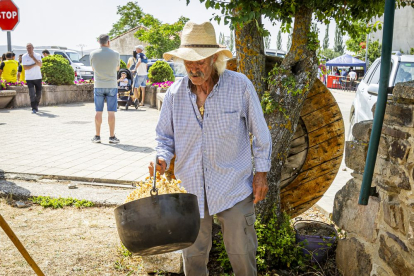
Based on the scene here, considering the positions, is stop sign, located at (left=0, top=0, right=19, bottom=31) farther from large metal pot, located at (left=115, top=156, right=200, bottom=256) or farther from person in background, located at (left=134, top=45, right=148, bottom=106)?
large metal pot, located at (left=115, top=156, right=200, bottom=256)

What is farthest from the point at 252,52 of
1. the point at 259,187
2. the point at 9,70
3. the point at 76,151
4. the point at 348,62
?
the point at 348,62

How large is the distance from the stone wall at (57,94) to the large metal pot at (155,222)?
13381 mm

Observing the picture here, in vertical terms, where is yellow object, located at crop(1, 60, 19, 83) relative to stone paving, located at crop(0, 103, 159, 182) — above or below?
above

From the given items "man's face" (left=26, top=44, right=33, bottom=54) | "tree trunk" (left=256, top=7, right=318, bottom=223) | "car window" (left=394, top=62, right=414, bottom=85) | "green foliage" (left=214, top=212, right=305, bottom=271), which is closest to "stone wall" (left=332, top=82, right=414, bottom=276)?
"green foliage" (left=214, top=212, right=305, bottom=271)

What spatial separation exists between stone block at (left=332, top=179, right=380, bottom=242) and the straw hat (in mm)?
1327

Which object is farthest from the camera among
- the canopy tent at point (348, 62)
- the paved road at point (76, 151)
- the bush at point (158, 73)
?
the canopy tent at point (348, 62)

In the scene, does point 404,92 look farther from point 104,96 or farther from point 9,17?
point 9,17

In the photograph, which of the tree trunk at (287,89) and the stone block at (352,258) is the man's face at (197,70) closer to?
the tree trunk at (287,89)

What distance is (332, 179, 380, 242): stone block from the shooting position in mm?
3105

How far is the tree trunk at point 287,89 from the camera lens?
→ 3.64m

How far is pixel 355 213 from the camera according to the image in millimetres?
3297

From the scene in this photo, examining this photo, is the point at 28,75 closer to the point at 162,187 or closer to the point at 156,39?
the point at 162,187

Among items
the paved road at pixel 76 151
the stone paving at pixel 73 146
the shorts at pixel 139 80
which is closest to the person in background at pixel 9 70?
the stone paving at pixel 73 146

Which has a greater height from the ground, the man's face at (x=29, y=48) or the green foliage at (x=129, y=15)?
the green foliage at (x=129, y=15)
